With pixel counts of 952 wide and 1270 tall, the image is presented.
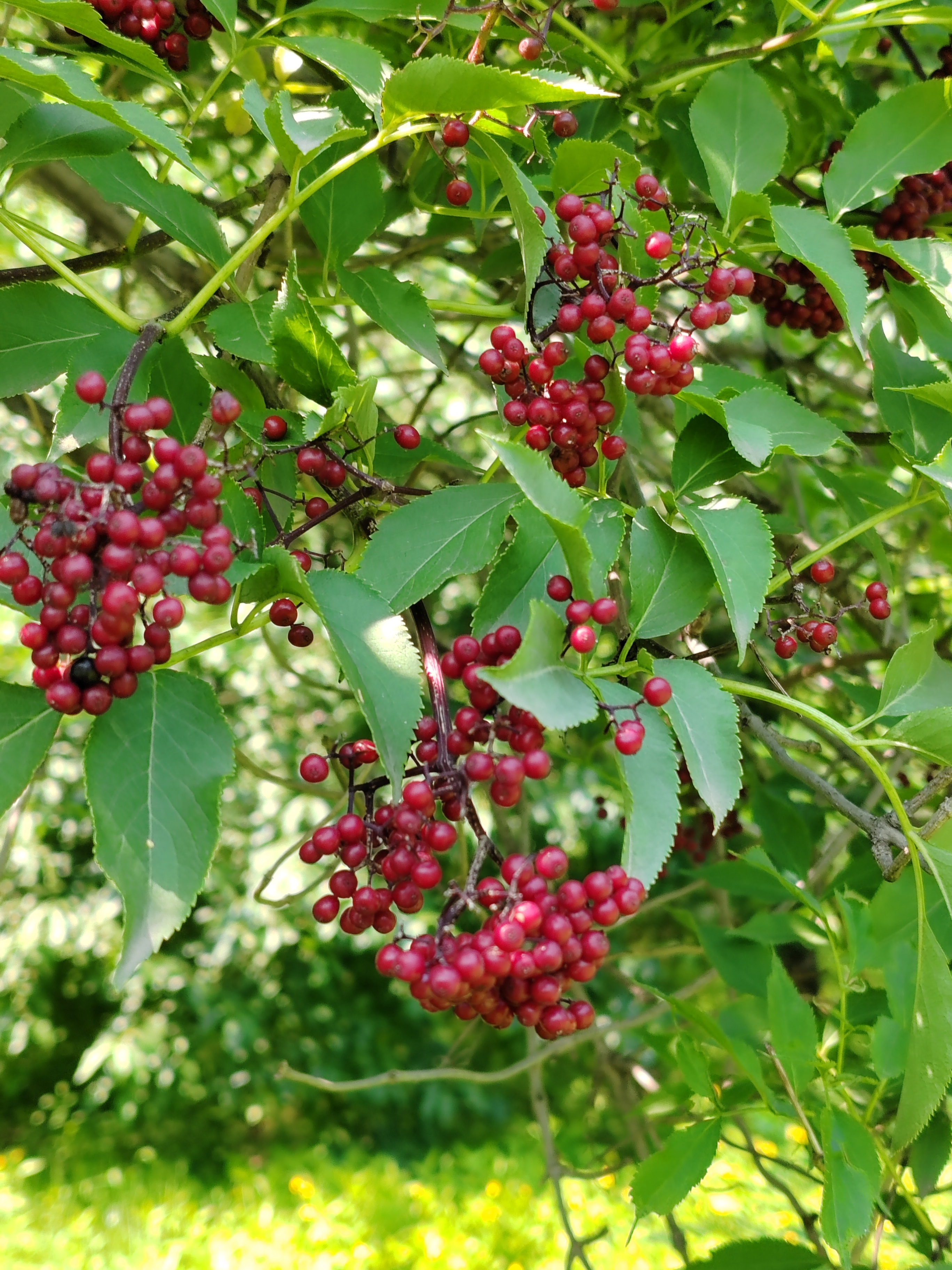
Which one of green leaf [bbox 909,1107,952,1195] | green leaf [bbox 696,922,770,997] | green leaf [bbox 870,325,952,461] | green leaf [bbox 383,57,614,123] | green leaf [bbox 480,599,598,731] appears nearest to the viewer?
green leaf [bbox 480,599,598,731]

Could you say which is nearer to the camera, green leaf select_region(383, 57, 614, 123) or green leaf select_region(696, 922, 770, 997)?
green leaf select_region(383, 57, 614, 123)

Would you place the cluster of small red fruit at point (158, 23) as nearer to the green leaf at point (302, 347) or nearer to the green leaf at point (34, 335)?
the green leaf at point (34, 335)

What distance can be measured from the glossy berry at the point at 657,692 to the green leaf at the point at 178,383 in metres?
0.38

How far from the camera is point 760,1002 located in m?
1.31

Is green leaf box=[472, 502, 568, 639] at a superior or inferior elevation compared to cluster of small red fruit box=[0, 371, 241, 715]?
inferior

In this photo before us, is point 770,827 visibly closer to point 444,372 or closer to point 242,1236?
point 444,372

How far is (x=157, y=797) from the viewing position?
0.58m

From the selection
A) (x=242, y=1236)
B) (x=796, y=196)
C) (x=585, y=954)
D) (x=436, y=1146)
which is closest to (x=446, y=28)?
(x=796, y=196)

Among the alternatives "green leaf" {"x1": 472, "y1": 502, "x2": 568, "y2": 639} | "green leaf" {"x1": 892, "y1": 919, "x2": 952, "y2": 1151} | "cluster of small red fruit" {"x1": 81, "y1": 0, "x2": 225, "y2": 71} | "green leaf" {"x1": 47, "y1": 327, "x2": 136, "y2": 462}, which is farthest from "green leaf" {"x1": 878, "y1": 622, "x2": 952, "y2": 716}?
"cluster of small red fruit" {"x1": 81, "y1": 0, "x2": 225, "y2": 71}

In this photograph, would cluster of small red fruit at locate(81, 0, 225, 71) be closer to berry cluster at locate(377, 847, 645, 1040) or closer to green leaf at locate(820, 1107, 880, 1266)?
berry cluster at locate(377, 847, 645, 1040)

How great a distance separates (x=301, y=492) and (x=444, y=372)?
0.16 m

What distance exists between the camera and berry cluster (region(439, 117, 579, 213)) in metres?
0.70

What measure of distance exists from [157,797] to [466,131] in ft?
1.60

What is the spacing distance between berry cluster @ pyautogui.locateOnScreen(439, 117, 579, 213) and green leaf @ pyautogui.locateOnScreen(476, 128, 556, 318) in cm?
4
